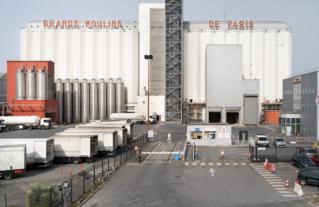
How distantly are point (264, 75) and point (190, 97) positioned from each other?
24.6 meters

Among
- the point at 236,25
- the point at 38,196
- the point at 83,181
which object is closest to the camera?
the point at 38,196

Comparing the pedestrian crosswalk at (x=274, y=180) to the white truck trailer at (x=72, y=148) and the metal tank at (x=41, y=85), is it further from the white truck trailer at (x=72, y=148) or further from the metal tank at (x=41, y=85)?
the metal tank at (x=41, y=85)

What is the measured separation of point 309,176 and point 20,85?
69512 millimetres

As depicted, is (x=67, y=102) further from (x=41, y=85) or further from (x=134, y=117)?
(x=134, y=117)

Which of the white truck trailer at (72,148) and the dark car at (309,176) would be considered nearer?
the dark car at (309,176)

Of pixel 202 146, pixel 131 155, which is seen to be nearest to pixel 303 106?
pixel 202 146

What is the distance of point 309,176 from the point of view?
69.1 ft

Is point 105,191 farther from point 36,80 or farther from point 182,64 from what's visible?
point 182,64

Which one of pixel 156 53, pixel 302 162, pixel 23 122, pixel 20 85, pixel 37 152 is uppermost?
pixel 156 53

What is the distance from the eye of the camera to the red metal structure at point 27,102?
2744 inches

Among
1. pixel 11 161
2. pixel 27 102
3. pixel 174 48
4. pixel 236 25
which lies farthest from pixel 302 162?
pixel 236 25

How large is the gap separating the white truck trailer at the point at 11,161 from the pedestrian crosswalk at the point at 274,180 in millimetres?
20867

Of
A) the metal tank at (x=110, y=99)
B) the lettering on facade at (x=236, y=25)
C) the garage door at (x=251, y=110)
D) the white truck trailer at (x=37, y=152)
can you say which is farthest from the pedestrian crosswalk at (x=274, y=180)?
the lettering on facade at (x=236, y=25)

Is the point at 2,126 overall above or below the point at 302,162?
above
